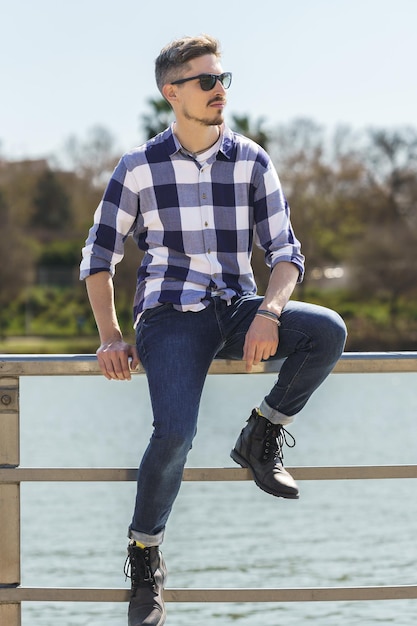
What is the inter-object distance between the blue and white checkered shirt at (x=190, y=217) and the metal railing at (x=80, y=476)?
34 cm

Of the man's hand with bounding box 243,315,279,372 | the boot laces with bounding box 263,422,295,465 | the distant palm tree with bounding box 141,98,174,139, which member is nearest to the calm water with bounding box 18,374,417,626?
the boot laces with bounding box 263,422,295,465

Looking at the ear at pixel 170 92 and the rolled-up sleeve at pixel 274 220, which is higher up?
the ear at pixel 170 92

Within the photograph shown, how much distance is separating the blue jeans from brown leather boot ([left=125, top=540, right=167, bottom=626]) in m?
0.04

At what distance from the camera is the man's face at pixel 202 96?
318 centimetres

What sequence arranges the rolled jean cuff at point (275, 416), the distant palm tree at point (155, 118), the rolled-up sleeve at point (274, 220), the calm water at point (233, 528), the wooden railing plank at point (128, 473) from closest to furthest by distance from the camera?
the wooden railing plank at point (128, 473)
the rolled jean cuff at point (275, 416)
the rolled-up sleeve at point (274, 220)
the calm water at point (233, 528)
the distant palm tree at point (155, 118)

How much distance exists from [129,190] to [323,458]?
15838mm

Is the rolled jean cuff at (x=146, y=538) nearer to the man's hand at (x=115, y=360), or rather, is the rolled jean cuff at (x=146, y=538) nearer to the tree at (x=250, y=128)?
the man's hand at (x=115, y=360)

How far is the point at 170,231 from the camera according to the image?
10.4 ft

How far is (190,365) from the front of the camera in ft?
9.70

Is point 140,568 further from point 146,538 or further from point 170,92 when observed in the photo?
point 170,92

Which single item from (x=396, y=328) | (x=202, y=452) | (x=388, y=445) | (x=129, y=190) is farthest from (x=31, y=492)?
(x=396, y=328)

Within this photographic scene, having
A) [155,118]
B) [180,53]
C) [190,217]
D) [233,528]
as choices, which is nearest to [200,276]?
[190,217]

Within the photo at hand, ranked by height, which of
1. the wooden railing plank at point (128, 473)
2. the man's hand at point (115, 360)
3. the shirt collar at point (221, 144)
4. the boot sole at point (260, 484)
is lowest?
the boot sole at point (260, 484)

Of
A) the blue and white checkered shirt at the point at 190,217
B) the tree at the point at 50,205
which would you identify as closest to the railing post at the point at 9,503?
the blue and white checkered shirt at the point at 190,217
